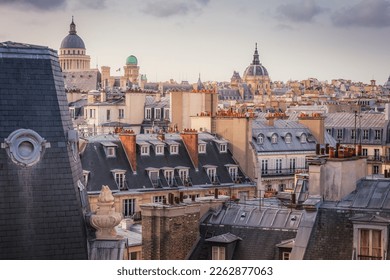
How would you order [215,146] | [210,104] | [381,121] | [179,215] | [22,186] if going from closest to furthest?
[22,186] → [179,215] → [215,146] → [210,104] → [381,121]

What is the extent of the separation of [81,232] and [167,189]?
12190 millimetres

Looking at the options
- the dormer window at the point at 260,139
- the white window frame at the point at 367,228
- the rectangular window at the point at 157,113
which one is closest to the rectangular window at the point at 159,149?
the dormer window at the point at 260,139

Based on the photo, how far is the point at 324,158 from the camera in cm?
1107

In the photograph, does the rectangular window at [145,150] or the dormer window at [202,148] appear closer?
the rectangular window at [145,150]

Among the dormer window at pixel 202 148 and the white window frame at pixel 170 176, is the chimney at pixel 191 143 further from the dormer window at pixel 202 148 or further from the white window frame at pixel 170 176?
the white window frame at pixel 170 176

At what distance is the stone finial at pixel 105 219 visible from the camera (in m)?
9.51

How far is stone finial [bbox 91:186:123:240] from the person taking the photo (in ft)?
31.2

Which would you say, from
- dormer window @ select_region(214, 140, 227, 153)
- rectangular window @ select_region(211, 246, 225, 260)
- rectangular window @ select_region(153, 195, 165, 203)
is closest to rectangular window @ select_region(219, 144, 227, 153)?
dormer window @ select_region(214, 140, 227, 153)

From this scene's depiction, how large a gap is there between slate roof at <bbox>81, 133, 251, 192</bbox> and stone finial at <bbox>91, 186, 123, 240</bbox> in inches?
413

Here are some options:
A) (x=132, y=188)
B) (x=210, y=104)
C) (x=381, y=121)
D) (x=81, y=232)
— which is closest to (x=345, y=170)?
(x=81, y=232)

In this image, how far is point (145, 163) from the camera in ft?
71.7

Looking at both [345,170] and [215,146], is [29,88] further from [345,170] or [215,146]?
[215,146]

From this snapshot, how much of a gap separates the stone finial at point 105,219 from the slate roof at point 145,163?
1049cm

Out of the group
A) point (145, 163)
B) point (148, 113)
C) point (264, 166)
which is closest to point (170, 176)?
point (145, 163)
